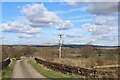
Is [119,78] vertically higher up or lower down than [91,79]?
higher up

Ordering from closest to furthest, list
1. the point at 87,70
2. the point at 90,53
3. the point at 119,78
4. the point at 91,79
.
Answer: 1. the point at 119,78
2. the point at 91,79
3. the point at 87,70
4. the point at 90,53

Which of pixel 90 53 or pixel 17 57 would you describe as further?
pixel 17 57

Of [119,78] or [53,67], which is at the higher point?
[119,78]

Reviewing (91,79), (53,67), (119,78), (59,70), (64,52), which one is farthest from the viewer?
(64,52)

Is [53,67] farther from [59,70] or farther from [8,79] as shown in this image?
[8,79]

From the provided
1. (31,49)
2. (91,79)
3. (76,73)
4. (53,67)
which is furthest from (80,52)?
(31,49)

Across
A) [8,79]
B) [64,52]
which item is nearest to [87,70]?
[8,79]

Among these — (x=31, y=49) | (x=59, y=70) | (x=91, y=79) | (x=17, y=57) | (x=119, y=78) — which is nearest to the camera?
(x=119, y=78)

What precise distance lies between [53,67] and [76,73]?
6032 mm

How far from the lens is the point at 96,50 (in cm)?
4359

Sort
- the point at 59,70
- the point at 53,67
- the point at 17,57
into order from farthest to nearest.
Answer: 1. the point at 17,57
2. the point at 53,67
3. the point at 59,70

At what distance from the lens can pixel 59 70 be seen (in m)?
17.4

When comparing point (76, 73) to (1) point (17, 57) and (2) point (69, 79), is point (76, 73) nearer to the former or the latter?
(2) point (69, 79)

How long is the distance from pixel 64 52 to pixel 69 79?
34116mm
